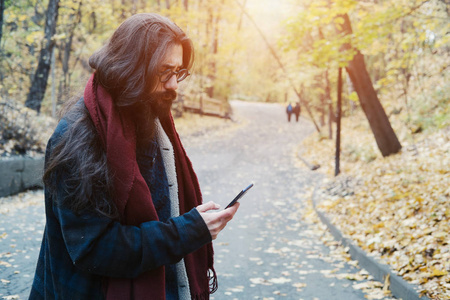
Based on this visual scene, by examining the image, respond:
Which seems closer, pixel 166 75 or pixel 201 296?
pixel 166 75

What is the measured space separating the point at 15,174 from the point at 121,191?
30.3 ft

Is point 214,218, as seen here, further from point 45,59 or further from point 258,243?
point 45,59

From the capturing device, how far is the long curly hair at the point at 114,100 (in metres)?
1.47

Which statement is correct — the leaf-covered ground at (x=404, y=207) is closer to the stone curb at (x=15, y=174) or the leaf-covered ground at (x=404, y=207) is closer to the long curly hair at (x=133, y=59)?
the long curly hair at (x=133, y=59)

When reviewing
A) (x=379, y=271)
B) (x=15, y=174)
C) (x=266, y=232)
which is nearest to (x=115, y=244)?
(x=379, y=271)

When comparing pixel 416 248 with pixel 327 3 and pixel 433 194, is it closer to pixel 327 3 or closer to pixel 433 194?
pixel 433 194

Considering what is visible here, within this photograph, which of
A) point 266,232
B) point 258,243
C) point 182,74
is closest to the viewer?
point 182,74

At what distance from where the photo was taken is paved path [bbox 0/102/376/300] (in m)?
4.93

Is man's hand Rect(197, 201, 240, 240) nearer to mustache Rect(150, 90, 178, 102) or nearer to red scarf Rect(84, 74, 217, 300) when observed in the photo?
red scarf Rect(84, 74, 217, 300)

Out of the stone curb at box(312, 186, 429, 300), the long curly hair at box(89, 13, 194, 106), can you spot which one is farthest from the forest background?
the long curly hair at box(89, 13, 194, 106)

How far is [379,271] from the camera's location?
5.04m

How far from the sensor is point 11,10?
40.2 ft

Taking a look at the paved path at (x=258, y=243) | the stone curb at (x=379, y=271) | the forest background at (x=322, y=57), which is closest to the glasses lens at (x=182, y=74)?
the forest background at (x=322, y=57)

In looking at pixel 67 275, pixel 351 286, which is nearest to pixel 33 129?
pixel 351 286
